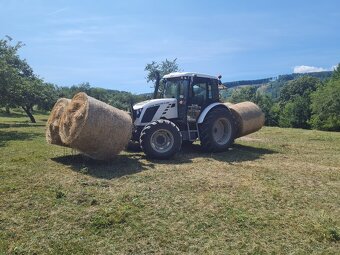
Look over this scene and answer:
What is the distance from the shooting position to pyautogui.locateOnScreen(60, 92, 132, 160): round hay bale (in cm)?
924

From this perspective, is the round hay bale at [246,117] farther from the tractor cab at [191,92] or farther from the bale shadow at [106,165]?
the bale shadow at [106,165]

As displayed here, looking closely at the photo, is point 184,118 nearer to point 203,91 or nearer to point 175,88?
point 175,88

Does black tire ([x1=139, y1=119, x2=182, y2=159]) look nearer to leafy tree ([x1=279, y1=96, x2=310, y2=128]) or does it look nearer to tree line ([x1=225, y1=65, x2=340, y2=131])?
tree line ([x1=225, y1=65, x2=340, y2=131])

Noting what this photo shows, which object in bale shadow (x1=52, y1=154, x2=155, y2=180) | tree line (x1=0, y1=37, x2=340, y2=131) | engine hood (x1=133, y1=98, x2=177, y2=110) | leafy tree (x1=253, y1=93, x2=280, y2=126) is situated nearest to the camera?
bale shadow (x1=52, y1=154, x2=155, y2=180)

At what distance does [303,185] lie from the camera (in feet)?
26.9

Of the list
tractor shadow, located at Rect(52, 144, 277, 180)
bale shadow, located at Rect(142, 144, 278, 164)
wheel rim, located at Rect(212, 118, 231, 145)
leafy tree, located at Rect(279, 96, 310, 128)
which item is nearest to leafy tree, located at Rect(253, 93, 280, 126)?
leafy tree, located at Rect(279, 96, 310, 128)

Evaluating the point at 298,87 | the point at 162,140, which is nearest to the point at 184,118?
the point at 162,140

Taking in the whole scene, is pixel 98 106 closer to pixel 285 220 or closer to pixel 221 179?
pixel 221 179

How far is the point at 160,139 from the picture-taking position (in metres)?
11.3

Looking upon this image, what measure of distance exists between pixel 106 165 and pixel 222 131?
5.21m

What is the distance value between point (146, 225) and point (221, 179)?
124 inches

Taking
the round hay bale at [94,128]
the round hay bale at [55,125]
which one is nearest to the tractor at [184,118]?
the round hay bale at [94,128]

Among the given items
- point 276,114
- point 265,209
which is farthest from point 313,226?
point 276,114

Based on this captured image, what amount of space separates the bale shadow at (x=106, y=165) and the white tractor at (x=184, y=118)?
29.6 inches
